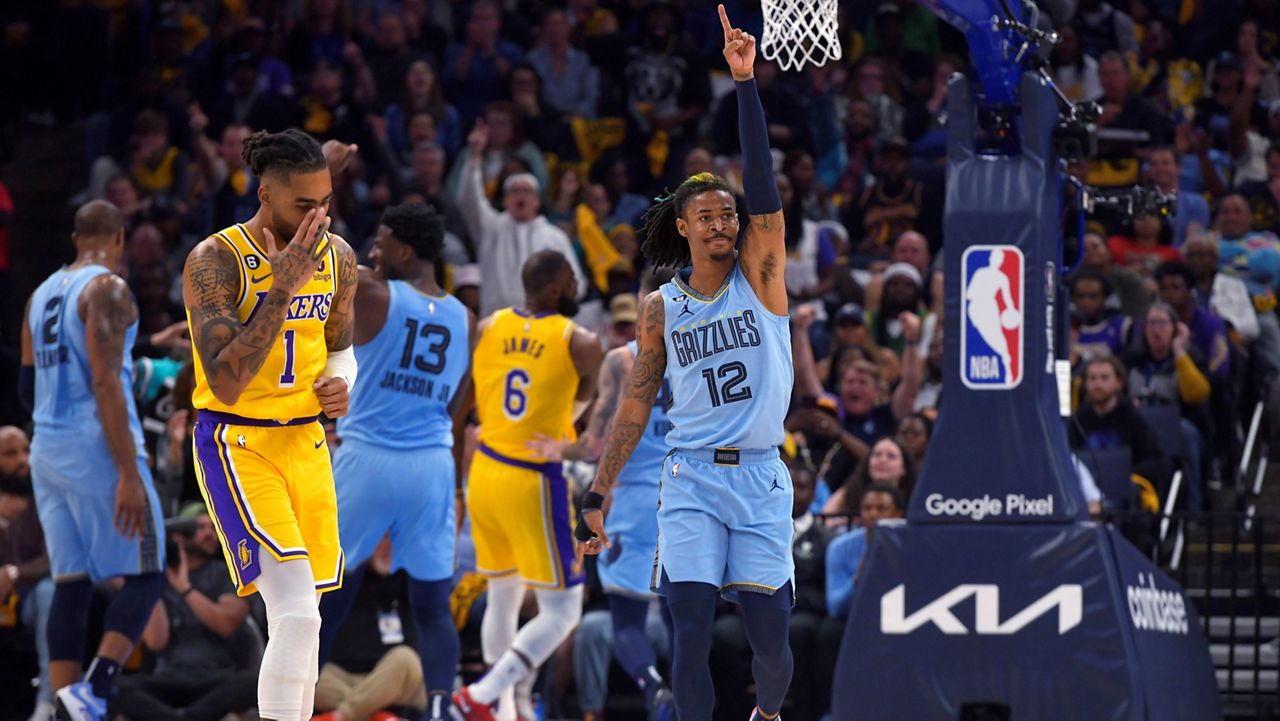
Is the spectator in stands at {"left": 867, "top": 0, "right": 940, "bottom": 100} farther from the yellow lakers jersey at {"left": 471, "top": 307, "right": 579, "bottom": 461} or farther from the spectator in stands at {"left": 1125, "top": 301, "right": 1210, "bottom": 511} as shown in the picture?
the yellow lakers jersey at {"left": 471, "top": 307, "right": 579, "bottom": 461}

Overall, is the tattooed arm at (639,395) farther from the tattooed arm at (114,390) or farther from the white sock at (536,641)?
the tattooed arm at (114,390)

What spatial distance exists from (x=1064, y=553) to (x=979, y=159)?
1.97 meters

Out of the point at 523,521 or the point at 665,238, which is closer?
the point at 665,238

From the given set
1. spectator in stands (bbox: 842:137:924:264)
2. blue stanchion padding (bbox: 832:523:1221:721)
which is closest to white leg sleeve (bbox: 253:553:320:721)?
blue stanchion padding (bbox: 832:523:1221:721)

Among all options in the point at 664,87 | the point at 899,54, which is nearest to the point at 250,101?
the point at 664,87

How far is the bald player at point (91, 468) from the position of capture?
345 inches

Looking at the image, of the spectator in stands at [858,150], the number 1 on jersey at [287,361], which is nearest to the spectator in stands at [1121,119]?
the spectator in stands at [858,150]

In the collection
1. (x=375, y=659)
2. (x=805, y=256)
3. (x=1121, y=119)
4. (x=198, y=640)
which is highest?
(x=1121, y=119)

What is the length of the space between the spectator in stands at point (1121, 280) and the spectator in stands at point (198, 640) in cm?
→ 649

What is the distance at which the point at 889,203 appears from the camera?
15016mm

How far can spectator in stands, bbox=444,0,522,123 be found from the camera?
16594mm

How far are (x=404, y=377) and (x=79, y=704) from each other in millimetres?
2159

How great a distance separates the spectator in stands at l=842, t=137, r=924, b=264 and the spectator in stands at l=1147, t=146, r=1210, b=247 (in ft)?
6.14

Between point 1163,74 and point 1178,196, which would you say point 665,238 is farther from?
point 1163,74
